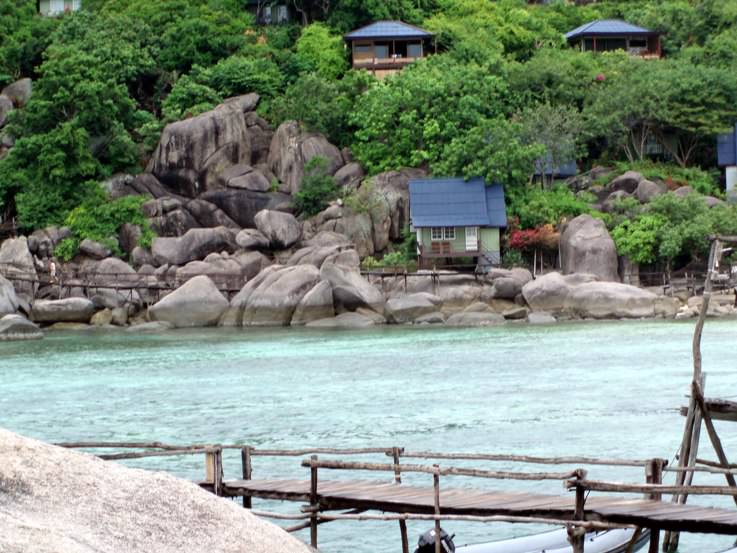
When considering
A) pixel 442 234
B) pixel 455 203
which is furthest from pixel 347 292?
pixel 455 203

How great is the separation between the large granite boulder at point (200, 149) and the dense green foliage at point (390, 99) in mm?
1311

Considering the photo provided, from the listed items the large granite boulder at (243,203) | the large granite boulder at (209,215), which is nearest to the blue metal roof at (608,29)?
the large granite boulder at (243,203)

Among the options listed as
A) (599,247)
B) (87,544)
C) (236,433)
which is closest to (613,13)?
(599,247)

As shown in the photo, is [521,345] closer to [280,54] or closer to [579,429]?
[579,429]

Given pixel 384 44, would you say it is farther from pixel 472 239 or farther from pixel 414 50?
pixel 472 239

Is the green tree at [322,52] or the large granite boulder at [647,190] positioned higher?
the green tree at [322,52]

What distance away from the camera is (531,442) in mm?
22422

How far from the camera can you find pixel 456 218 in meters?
52.7

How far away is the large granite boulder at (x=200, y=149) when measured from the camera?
56.2m

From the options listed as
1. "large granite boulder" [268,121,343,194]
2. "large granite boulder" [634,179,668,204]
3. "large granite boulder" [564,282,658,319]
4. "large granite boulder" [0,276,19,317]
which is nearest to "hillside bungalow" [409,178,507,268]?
"large granite boulder" [268,121,343,194]

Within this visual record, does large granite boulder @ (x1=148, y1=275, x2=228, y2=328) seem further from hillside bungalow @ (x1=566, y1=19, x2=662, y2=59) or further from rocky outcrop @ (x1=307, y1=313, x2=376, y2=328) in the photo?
hillside bungalow @ (x1=566, y1=19, x2=662, y2=59)

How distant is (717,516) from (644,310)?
36362mm

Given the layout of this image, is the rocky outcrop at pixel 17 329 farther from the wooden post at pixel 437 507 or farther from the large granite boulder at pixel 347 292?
the wooden post at pixel 437 507

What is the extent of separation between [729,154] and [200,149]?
2235 cm
